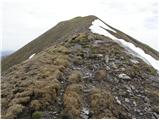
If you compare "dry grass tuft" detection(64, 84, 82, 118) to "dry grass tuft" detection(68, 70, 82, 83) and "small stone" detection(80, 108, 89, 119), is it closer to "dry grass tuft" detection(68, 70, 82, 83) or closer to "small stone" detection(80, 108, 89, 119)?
"small stone" detection(80, 108, 89, 119)

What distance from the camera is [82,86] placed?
2275 centimetres

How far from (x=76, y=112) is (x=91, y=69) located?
7191 mm

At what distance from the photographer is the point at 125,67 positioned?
26.8 meters

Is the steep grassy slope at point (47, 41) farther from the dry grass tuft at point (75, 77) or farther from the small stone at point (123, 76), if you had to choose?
the dry grass tuft at point (75, 77)

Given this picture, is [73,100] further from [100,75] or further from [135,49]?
[135,49]

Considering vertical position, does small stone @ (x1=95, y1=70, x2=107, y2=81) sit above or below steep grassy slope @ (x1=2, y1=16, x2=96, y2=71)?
above

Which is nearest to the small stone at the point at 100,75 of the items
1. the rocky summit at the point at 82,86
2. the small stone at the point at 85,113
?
the rocky summit at the point at 82,86

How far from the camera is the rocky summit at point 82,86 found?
19.7m

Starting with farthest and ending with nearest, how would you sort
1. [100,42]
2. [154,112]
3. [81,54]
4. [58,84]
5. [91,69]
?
[100,42] < [81,54] < [91,69] < [58,84] < [154,112]

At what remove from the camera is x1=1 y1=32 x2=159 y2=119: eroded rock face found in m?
19.7

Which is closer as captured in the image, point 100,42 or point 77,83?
point 77,83

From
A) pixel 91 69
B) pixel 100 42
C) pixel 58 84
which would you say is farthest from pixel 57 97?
pixel 100 42

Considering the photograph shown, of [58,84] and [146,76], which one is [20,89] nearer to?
[58,84]

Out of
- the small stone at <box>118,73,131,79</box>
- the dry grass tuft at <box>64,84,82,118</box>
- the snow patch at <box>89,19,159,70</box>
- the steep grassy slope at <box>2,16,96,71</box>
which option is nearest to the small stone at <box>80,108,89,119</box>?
the dry grass tuft at <box>64,84,82,118</box>
